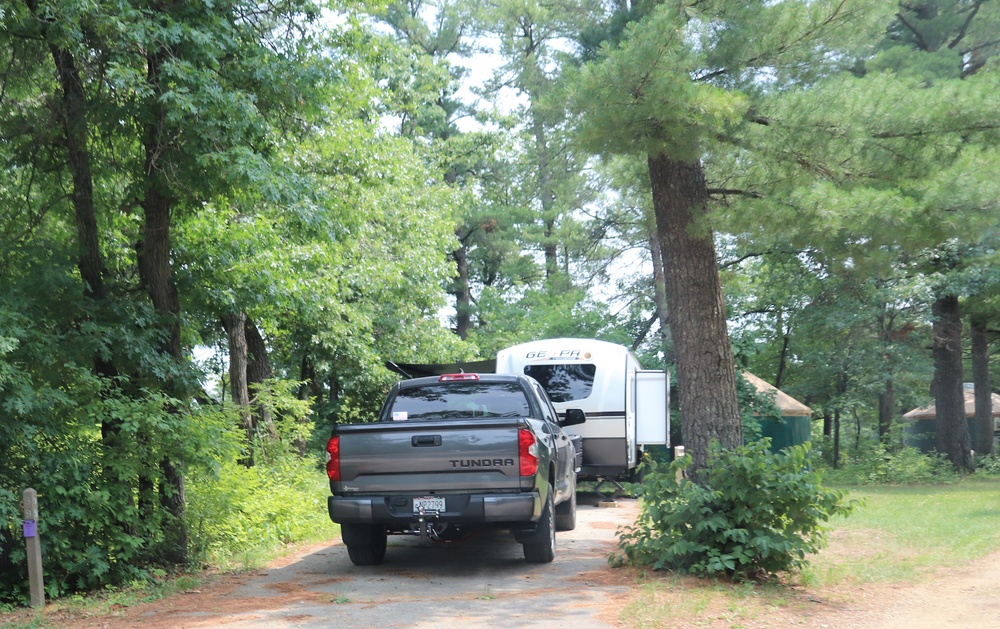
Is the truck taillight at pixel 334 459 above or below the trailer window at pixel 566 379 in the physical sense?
below

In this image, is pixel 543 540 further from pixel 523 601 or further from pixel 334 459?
pixel 334 459

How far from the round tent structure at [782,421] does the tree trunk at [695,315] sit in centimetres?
1445

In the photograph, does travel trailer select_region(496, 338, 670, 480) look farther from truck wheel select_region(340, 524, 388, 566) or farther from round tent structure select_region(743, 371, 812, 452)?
round tent structure select_region(743, 371, 812, 452)

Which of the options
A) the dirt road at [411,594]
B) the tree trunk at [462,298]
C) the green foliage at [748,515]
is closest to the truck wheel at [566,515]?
the dirt road at [411,594]

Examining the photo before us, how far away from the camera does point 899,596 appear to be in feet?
27.1

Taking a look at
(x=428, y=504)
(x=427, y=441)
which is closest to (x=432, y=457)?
(x=427, y=441)

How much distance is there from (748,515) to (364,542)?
12.4 feet

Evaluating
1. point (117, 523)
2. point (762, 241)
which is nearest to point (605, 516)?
point (762, 241)

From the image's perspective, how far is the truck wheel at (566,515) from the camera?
12.4m

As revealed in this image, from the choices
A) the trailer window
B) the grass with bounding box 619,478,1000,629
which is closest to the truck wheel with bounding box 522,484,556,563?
the grass with bounding box 619,478,1000,629

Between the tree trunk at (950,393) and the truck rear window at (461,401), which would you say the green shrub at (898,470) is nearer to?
the tree trunk at (950,393)

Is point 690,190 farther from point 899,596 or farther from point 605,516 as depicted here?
point 605,516

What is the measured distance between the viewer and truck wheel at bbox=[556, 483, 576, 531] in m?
12.4

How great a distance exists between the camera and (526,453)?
873cm
